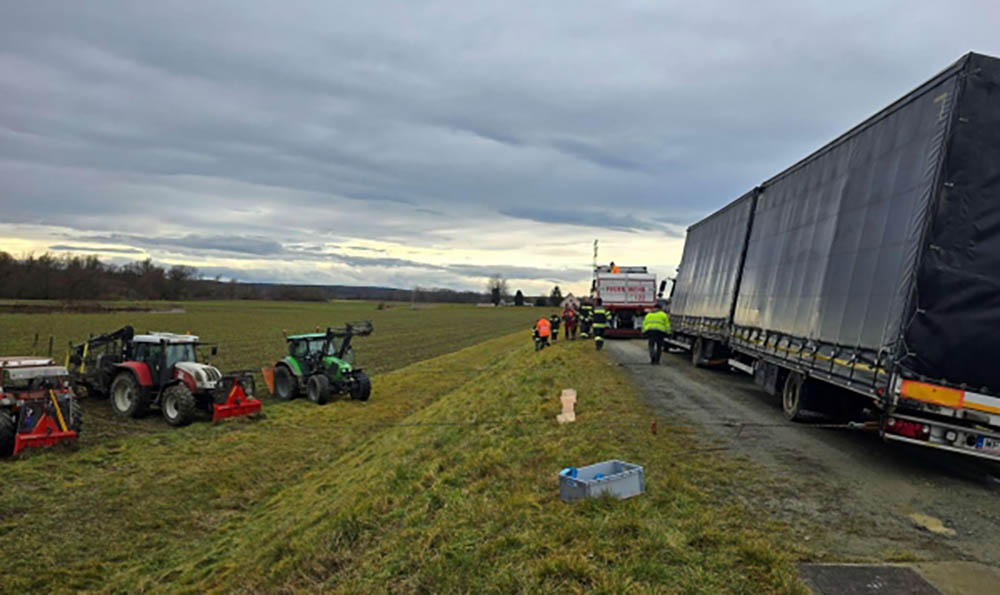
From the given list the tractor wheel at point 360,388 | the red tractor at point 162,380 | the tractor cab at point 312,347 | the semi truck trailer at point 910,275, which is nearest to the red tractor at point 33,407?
the red tractor at point 162,380

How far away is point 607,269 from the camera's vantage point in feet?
94.6

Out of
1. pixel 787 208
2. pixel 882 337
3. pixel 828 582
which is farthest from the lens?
pixel 787 208

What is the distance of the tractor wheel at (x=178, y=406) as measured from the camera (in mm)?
13336

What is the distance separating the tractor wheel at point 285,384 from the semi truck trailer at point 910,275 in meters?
12.4

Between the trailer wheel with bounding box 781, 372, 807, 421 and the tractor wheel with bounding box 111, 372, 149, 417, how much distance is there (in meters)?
13.1

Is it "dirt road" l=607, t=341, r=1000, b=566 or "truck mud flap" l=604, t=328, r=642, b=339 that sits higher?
"truck mud flap" l=604, t=328, r=642, b=339

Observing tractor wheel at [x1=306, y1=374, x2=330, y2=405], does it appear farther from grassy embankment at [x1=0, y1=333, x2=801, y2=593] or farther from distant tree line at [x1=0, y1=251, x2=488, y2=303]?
distant tree line at [x1=0, y1=251, x2=488, y2=303]

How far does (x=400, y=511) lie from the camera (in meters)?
6.80

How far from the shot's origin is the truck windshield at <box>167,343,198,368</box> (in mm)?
14414

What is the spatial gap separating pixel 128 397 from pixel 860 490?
14328 mm

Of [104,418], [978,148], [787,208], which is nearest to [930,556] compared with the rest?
[978,148]

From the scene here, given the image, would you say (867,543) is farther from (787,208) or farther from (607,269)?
(607,269)

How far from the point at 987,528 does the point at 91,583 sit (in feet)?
29.3

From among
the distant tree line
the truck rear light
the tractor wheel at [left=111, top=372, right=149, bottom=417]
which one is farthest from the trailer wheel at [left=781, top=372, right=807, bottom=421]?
the distant tree line
